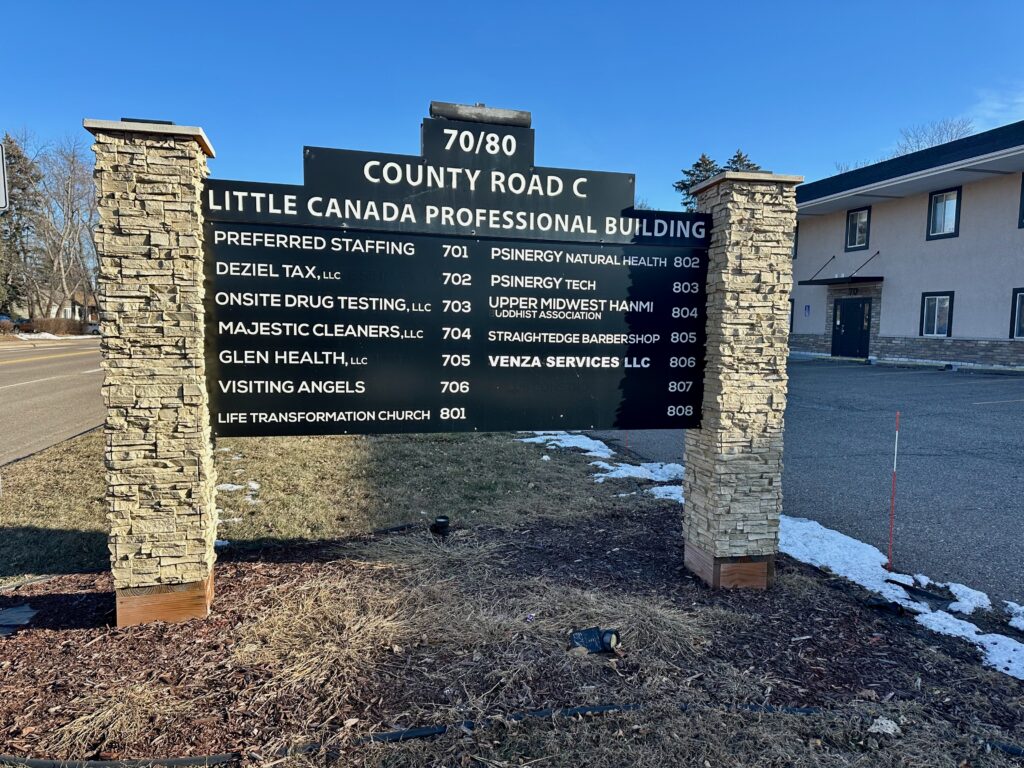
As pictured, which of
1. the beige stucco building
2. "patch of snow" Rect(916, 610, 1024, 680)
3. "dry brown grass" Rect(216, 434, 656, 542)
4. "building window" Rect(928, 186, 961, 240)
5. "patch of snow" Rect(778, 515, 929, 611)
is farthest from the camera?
"building window" Rect(928, 186, 961, 240)

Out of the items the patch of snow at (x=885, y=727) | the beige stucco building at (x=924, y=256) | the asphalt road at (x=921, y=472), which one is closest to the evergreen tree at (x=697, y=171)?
the beige stucco building at (x=924, y=256)

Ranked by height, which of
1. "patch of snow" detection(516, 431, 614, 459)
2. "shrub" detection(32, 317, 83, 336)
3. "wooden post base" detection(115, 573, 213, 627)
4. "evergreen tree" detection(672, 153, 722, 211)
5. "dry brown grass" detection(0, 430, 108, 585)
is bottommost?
"dry brown grass" detection(0, 430, 108, 585)

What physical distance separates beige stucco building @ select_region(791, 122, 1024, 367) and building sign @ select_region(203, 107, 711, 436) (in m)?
20.8

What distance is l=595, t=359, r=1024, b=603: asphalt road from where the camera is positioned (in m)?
5.08

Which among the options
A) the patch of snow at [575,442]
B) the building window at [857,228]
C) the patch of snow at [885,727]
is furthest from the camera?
the building window at [857,228]

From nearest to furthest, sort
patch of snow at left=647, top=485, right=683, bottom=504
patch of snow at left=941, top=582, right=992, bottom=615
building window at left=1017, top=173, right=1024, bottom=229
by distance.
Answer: patch of snow at left=941, top=582, right=992, bottom=615
patch of snow at left=647, top=485, right=683, bottom=504
building window at left=1017, top=173, right=1024, bottom=229

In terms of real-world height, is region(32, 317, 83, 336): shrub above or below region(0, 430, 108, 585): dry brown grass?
above

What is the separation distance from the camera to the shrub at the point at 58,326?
166ft

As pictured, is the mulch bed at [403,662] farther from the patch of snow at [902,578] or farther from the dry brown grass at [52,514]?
the dry brown grass at [52,514]

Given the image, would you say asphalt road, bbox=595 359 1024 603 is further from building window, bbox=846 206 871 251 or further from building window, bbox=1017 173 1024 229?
building window, bbox=846 206 871 251

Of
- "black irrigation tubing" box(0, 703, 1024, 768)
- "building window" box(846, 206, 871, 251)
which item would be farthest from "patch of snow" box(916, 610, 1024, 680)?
"building window" box(846, 206, 871, 251)

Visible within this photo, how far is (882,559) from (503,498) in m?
3.28

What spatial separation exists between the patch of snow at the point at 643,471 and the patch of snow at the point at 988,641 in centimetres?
A: 347

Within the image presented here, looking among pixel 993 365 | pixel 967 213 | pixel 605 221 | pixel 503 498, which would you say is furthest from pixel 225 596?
pixel 967 213
